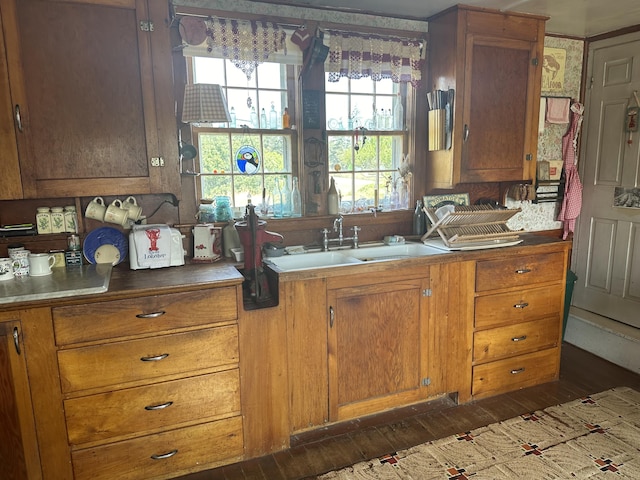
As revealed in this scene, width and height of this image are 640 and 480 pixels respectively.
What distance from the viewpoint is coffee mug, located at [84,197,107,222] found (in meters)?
2.34

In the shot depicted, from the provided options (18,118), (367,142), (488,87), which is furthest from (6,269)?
(488,87)

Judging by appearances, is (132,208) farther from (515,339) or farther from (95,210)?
(515,339)

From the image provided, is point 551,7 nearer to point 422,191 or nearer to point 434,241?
point 422,191

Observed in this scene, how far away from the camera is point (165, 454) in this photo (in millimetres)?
2076

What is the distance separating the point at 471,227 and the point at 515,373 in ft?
3.02

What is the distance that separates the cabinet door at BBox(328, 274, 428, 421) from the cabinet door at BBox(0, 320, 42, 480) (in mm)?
1308

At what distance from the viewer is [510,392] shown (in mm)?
2822

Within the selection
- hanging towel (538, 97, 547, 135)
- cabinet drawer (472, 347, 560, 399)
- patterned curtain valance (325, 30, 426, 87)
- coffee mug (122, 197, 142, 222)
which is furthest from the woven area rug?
patterned curtain valance (325, 30, 426, 87)

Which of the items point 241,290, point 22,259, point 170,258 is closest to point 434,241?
point 241,290

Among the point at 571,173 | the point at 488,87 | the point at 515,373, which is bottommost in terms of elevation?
the point at 515,373

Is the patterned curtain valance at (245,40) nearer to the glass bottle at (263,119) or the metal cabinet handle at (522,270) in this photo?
the glass bottle at (263,119)

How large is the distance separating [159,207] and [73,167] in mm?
530

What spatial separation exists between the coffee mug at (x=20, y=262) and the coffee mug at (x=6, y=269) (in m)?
0.02

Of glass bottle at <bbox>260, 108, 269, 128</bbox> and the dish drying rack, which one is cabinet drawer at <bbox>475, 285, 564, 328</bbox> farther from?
glass bottle at <bbox>260, 108, 269, 128</bbox>
